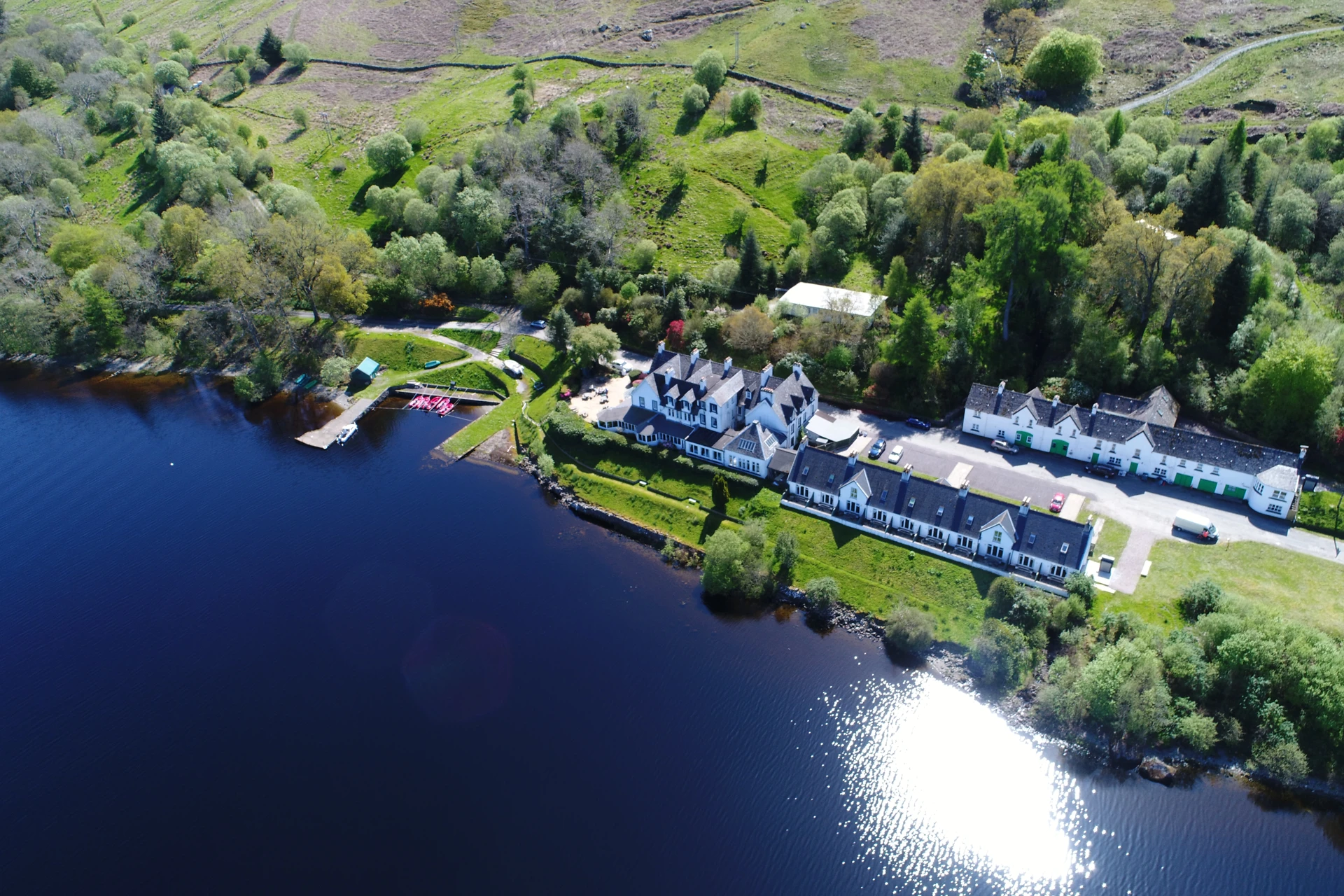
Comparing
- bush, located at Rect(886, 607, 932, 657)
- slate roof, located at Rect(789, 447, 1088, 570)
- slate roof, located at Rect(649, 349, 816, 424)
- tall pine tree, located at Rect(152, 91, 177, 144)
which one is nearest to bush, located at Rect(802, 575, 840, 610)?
bush, located at Rect(886, 607, 932, 657)

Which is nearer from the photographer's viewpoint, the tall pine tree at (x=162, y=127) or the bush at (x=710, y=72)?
the bush at (x=710, y=72)

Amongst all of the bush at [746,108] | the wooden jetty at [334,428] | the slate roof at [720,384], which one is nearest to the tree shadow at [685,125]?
the bush at [746,108]

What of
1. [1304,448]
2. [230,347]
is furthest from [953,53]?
[230,347]

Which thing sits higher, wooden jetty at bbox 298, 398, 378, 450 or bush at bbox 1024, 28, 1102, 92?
bush at bbox 1024, 28, 1102, 92

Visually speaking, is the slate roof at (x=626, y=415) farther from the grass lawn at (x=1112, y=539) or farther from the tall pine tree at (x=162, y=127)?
the tall pine tree at (x=162, y=127)

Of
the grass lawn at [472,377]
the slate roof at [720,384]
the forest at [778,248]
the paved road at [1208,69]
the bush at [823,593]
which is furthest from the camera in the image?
the paved road at [1208,69]

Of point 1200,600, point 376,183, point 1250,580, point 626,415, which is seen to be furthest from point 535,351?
point 1250,580

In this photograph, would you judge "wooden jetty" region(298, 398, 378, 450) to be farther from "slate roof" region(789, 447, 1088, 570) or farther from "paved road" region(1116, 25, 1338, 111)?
"paved road" region(1116, 25, 1338, 111)
